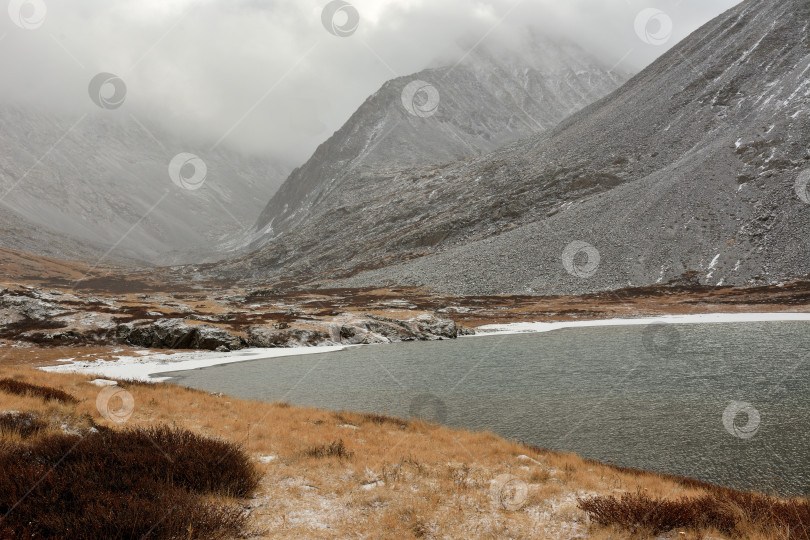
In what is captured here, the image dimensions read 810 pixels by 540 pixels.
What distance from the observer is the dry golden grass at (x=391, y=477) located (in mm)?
8977

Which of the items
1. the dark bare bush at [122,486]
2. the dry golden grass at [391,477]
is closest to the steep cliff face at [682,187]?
the dry golden grass at [391,477]

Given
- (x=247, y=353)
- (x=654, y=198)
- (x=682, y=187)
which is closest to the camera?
(x=247, y=353)

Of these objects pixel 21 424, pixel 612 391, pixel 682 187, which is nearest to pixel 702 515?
pixel 21 424

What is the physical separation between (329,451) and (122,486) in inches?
240

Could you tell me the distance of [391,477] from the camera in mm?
11711

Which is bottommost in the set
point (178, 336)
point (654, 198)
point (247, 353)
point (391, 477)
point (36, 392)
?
point (391, 477)

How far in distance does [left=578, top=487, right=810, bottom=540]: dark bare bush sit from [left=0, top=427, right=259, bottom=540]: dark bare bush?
7570mm

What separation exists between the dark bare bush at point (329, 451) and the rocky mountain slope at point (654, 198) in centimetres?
8959

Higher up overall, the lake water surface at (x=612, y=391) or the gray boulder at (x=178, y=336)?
the gray boulder at (x=178, y=336)

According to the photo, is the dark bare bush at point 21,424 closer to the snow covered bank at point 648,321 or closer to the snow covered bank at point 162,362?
the snow covered bank at point 162,362

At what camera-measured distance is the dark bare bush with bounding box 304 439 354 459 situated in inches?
525

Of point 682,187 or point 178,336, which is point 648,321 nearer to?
point 682,187

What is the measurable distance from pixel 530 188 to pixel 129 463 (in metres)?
170

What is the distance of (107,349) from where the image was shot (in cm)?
4706
